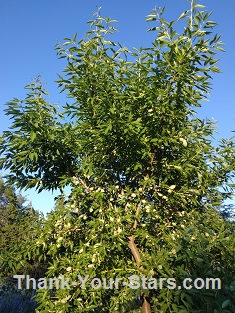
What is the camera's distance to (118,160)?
480 centimetres

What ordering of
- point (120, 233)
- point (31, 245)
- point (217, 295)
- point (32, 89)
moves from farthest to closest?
1. point (32, 89)
2. point (31, 245)
3. point (120, 233)
4. point (217, 295)

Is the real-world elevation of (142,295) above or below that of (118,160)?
below

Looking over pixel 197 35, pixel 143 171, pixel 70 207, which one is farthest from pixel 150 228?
pixel 197 35

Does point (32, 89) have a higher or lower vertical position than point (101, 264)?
higher

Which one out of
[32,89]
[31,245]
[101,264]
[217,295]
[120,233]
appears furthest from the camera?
[32,89]

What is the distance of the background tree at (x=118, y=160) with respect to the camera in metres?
3.87

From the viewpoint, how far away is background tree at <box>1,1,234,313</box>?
12.7 feet

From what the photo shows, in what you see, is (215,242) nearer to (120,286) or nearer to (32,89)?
(120,286)

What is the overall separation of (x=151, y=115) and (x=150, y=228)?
172 cm

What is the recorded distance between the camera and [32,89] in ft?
16.0

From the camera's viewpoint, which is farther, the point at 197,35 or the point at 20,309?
the point at 20,309

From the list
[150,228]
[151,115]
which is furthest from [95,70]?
[150,228]

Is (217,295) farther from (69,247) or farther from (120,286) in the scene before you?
(69,247)

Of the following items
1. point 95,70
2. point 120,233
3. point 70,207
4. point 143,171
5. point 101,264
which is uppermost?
point 95,70
